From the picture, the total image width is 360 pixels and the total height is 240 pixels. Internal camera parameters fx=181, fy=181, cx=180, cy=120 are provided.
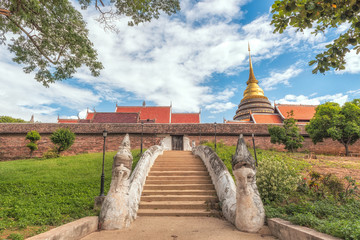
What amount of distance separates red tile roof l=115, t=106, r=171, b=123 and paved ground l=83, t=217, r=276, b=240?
73.6ft

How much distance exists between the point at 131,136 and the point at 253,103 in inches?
856

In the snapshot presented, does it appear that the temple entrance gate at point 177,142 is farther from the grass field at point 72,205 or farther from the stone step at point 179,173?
the stone step at point 179,173

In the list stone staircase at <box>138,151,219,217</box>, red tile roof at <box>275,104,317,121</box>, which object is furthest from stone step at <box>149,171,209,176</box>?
red tile roof at <box>275,104,317,121</box>

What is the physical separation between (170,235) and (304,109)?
93.3 ft

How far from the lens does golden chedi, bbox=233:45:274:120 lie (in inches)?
1173

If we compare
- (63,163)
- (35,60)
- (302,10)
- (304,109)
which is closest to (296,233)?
(302,10)

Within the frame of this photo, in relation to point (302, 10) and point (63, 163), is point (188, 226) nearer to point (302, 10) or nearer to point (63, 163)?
point (302, 10)

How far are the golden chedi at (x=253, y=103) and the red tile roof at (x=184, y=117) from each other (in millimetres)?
8312

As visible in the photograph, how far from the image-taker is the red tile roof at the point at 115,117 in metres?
22.3

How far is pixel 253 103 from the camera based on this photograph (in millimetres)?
30719

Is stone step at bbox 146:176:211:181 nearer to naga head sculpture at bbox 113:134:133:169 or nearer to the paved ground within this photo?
the paved ground

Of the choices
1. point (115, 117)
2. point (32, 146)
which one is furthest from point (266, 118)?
point (32, 146)

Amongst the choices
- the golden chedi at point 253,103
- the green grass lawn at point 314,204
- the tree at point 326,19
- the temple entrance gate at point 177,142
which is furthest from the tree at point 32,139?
Answer: the golden chedi at point 253,103

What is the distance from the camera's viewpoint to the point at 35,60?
8.18 metres
